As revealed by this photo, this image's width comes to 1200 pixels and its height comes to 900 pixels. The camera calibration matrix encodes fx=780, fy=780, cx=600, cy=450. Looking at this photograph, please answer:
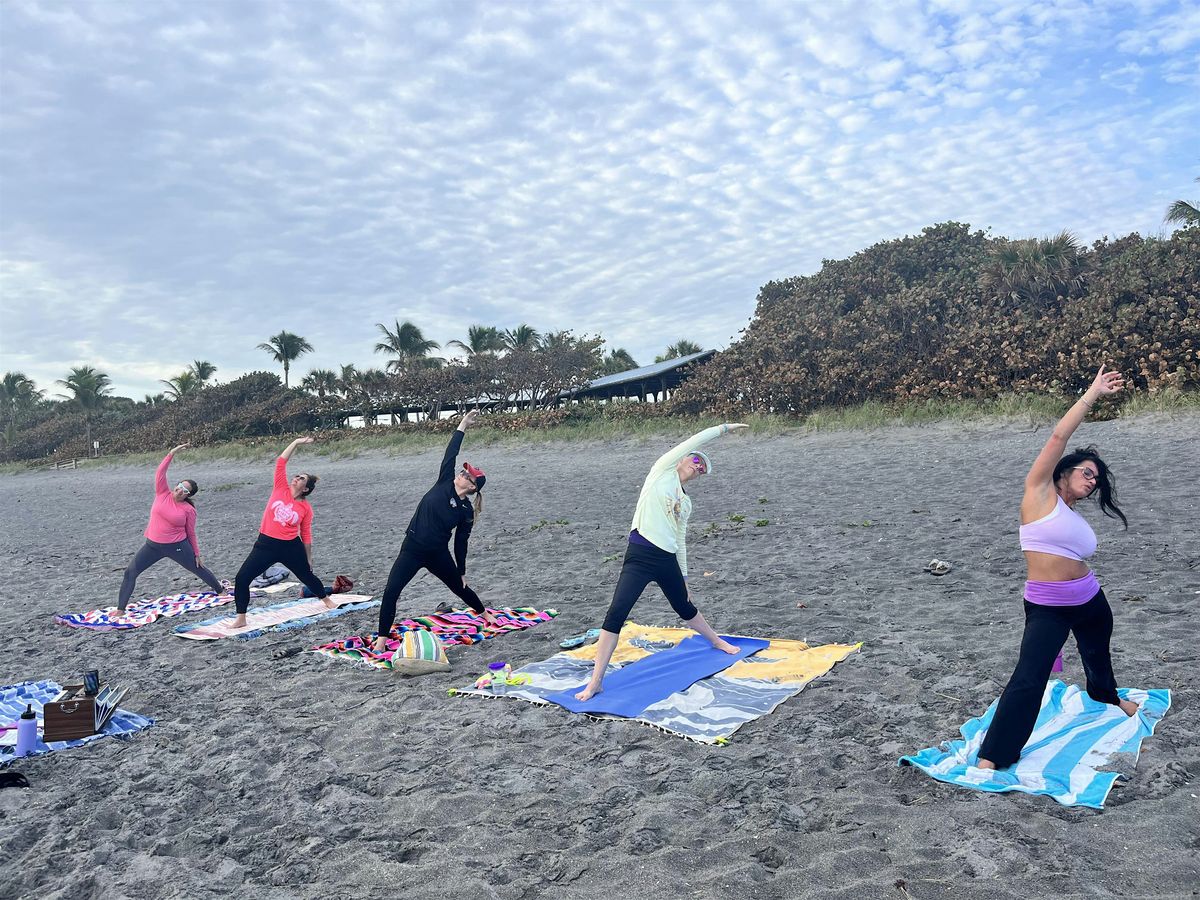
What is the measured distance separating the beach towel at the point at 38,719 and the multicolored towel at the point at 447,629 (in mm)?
1761

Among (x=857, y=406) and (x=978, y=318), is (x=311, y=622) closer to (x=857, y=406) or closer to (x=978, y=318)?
(x=857, y=406)

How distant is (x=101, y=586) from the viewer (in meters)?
11.6

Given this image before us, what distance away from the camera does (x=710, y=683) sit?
19.2 feet

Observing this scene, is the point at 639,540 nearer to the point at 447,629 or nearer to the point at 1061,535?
the point at 1061,535

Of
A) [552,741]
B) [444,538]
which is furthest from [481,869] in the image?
[444,538]

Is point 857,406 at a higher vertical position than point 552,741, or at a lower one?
higher

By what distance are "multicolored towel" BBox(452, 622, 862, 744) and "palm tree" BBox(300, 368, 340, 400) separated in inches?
1450

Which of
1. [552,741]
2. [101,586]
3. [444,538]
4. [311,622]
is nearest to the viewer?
[552,741]

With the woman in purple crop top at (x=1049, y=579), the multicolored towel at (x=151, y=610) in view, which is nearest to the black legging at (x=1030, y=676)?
the woman in purple crop top at (x=1049, y=579)

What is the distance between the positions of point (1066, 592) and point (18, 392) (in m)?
86.4

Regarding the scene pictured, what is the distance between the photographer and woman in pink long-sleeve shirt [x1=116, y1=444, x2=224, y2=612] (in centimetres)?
903

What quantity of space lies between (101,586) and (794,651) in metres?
10.4

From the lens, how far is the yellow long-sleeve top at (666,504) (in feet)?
18.7

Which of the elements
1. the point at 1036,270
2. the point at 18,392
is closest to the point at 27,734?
the point at 1036,270
